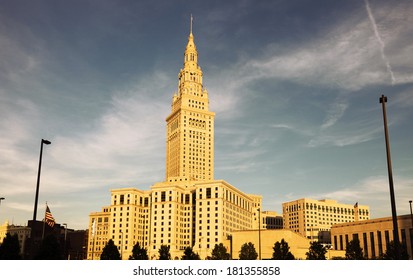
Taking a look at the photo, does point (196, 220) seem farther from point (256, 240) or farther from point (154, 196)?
point (256, 240)

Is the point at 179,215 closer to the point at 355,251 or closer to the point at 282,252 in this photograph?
the point at 282,252

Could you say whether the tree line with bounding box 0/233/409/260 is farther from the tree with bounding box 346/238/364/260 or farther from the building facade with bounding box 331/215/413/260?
the building facade with bounding box 331/215/413/260

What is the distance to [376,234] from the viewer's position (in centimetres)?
12162

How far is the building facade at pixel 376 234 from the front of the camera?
110062 millimetres

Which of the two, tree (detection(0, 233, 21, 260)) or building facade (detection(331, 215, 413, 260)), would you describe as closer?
tree (detection(0, 233, 21, 260))

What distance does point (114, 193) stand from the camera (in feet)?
600

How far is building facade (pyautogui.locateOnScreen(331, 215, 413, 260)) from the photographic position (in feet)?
361

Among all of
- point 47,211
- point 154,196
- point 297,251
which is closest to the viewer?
point 47,211

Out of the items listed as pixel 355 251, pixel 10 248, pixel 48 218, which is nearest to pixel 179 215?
pixel 355 251

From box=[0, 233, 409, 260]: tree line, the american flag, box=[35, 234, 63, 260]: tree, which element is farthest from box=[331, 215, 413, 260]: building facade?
box=[35, 234, 63, 260]: tree

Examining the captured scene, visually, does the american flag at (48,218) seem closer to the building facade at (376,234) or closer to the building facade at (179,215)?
the building facade at (376,234)

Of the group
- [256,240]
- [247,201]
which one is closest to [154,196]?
[247,201]
